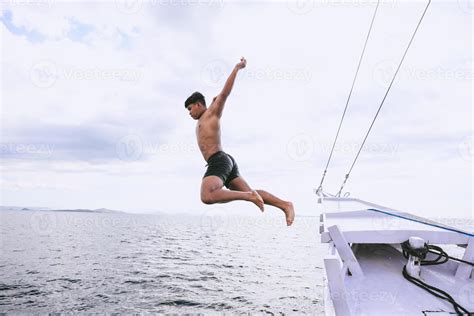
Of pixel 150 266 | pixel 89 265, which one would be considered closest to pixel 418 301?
pixel 150 266

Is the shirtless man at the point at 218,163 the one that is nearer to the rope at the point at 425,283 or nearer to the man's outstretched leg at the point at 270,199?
the man's outstretched leg at the point at 270,199

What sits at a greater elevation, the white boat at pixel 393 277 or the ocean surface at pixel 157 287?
the white boat at pixel 393 277

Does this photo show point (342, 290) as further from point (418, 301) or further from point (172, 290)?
point (172, 290)

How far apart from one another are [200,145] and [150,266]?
14219 mm

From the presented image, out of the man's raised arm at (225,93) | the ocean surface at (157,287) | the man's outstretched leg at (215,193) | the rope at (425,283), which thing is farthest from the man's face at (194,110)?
the ocean surface at (157,287)

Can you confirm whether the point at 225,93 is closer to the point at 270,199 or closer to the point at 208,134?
the point at 208,134

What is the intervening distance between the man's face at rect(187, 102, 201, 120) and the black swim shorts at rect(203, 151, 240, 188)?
0.67m

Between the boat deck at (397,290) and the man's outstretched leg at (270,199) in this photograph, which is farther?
the man's outstretched leg at (270,199)

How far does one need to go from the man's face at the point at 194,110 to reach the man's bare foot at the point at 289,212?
80.1 inches

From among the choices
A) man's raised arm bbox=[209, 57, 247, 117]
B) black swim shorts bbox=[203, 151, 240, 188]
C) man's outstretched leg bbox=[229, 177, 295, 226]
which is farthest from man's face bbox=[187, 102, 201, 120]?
man's outstretched leg bbox=[229, 177, 295, 226]

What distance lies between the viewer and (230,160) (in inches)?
181

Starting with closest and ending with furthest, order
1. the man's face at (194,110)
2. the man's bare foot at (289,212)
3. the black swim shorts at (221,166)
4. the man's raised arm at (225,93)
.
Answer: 1. the man's raised arm at (225,93)
2. the black swim shorts at (221,166)
3. the man's face at (194,110)
4. the man's bare foot at (289,212)

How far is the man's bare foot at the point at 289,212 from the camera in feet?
15.1

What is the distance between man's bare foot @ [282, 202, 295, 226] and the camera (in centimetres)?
461
